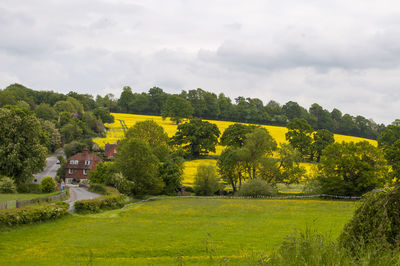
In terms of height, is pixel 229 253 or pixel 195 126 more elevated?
pixel 195 126

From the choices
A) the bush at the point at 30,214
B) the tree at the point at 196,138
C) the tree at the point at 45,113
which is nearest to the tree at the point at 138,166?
the bush at the point at 30,214

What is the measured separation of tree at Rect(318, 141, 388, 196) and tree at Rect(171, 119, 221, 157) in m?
38.2

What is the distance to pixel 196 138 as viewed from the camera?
287 ft

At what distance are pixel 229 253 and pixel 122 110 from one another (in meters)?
150

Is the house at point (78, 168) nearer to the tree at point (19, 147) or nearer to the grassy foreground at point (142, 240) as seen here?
the tree at point (19, 147)

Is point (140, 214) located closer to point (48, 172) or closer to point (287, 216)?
point (287, 216)

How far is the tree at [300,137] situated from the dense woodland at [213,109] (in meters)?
43.3

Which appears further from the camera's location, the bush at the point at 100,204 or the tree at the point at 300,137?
the tree at the point at 300,137

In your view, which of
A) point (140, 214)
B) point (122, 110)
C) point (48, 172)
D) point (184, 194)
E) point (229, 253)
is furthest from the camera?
point (122, 110)

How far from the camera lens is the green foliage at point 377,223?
9625 mm

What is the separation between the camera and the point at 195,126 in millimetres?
88625

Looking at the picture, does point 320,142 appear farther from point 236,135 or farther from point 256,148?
point 256,148

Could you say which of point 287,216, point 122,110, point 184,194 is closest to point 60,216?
point 287,216

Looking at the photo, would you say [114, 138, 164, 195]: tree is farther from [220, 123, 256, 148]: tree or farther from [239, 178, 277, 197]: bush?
[220, 123, 256, 148]: tree
